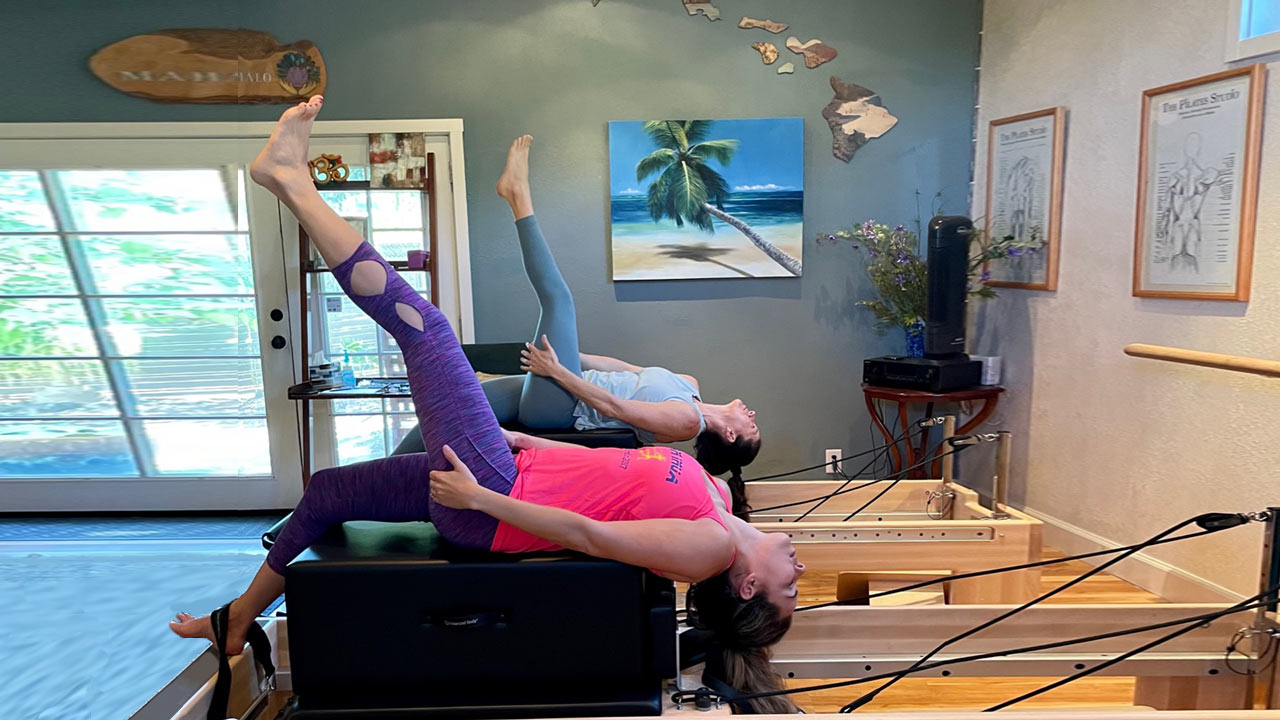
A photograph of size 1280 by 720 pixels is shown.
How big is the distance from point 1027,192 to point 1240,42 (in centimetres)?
111

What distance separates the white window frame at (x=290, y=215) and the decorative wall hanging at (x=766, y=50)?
146cm

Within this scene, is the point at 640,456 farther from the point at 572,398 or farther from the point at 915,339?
the point at 915,339

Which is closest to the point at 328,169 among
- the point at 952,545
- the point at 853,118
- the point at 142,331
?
the point at 142,331

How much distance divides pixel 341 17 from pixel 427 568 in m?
3.22

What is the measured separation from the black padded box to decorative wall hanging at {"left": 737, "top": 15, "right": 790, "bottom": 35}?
3176 mm

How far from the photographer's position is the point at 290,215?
12.8 ft

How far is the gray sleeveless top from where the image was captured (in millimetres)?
2785

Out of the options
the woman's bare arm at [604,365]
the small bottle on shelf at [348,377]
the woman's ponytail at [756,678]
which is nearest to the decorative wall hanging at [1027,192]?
the woman's bare arm at [604,365]

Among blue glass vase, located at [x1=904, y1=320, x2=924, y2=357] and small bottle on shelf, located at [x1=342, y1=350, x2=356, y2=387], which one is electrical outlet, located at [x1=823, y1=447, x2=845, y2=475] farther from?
small bottle on shelf, located at [x1=342, y1=350, x2=356, y2=387]

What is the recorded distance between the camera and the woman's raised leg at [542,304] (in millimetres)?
2555

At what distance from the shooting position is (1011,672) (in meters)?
1.64

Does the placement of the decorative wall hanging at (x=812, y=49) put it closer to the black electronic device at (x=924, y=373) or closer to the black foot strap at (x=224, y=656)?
the black electronic device at (x=924, y=373)

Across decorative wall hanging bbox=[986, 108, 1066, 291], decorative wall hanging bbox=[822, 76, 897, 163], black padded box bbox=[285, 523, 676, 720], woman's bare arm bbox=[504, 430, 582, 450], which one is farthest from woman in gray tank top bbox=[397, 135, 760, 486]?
decorative wall hanging bbox=[822, 76, 897, 163]

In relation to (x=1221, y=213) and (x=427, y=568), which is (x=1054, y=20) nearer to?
(x=1221, y=213)
